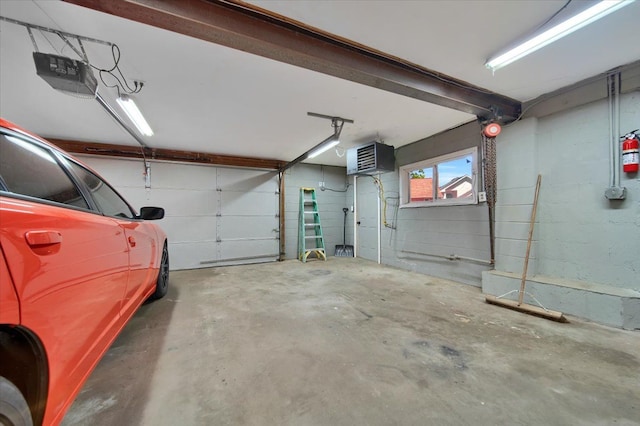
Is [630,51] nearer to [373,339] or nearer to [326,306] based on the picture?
[373,339]

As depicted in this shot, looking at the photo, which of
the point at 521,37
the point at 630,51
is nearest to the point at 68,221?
the point at 521,37

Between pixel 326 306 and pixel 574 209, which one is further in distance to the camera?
pixel 326 306

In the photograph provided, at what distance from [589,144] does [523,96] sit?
835 mm

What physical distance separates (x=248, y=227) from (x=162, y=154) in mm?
2266

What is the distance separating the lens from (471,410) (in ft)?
4.38

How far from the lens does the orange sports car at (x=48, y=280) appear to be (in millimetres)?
688

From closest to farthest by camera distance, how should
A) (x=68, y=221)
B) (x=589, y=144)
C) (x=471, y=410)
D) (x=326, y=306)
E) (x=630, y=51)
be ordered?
(x=68, y=221) < (x=471, y=410) < (x=630, y=51) < (x=589, y=144) < (x=326, y=306)

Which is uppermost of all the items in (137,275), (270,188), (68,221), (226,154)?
(226,154)

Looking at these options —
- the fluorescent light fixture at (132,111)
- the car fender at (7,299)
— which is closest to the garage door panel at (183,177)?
the fluorescent light fixture at (132,111)

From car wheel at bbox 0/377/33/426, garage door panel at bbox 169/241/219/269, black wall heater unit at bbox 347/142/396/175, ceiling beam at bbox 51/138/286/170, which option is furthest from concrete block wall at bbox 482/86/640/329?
garage door panel at bbox 169/241/219/269

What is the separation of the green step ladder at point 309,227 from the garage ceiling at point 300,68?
2509mm

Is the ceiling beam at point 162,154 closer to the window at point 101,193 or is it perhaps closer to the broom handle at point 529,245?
the window at point 101,193

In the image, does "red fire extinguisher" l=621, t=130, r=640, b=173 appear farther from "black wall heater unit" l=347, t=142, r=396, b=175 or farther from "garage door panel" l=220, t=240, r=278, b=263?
"garage door panel" l=220, t=240, r=278, b=263

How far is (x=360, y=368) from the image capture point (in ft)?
5.57
